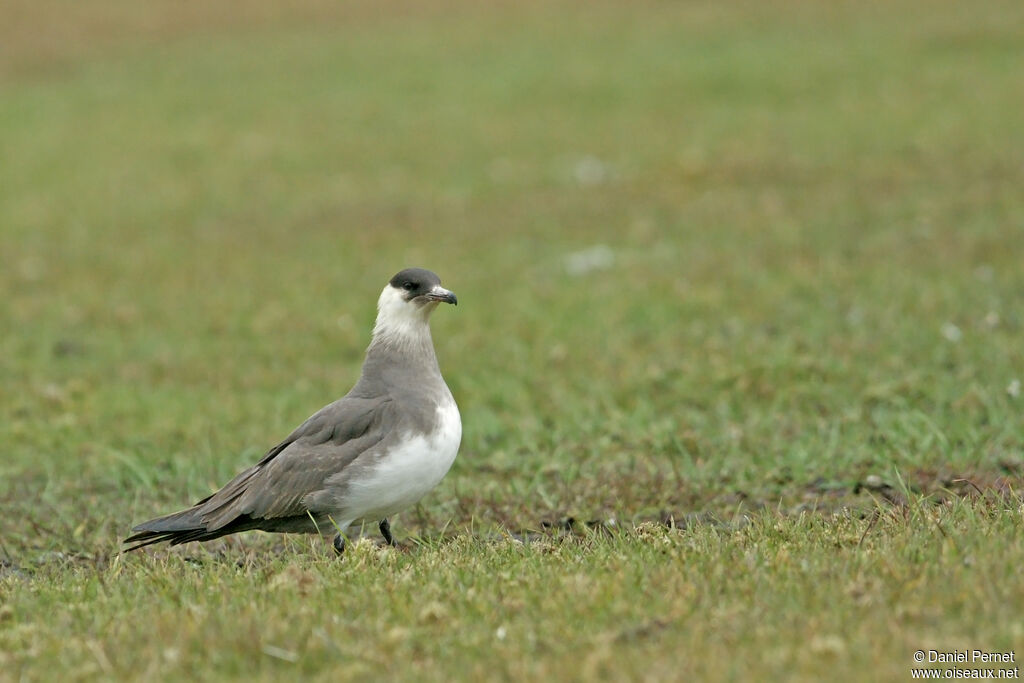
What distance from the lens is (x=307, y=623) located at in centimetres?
424

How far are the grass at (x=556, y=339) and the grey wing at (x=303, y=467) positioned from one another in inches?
9.3

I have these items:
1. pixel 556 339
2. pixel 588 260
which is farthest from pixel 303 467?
pixel 588 260

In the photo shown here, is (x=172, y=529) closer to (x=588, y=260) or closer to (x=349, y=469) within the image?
(x=349, y=469)

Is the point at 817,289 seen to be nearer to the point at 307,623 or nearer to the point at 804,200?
the point at 804,200

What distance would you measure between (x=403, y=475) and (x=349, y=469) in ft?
0.85

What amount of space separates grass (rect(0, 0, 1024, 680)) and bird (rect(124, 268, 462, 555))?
8.7 inches

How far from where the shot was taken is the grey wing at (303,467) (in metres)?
5.71

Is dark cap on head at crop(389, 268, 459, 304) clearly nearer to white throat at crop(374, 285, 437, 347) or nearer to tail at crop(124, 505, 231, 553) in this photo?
white throat at crop(374, 285, 437, 347)

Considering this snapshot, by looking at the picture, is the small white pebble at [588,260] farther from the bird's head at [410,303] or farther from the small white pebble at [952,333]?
the bird's head at [410,303]

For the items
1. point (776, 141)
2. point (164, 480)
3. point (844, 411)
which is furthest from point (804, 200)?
point (164, 480)

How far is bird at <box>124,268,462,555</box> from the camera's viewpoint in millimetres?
5594

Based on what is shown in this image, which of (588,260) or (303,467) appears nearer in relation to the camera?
(303,467)

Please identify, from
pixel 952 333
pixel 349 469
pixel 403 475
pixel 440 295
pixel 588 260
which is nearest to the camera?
pixel 403 475

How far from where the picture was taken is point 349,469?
5.66 meters
